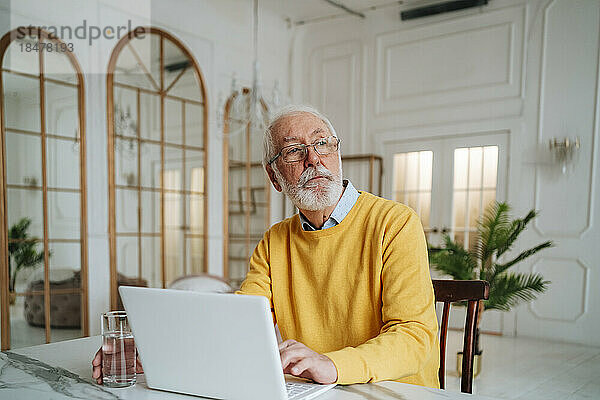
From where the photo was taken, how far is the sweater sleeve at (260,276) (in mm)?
1410

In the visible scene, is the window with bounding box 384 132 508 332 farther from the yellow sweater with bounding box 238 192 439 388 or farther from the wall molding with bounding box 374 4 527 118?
the yellow sweater with bounding box 238 192 439 388

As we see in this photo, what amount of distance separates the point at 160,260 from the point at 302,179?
3442 mm

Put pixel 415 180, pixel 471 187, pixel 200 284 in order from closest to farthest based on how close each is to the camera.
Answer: pixel 200 284, pixel 471 187, pixel 415 180

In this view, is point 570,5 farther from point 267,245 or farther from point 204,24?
point 267,245

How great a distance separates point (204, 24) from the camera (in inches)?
197

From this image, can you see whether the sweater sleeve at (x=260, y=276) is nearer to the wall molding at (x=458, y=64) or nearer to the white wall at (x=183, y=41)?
the white wall at (x=183, y=41)

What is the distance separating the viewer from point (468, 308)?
3.98 feet

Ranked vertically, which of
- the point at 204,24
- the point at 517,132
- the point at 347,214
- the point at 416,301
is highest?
the point at 204,24

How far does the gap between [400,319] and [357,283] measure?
19 centimetres

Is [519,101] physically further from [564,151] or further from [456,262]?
[456,262]

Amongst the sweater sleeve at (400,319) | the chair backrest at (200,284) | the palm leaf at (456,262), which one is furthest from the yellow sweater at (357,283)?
the chair backrest at (200,284)

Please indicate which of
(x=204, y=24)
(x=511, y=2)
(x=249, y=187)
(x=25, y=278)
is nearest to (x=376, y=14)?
(x=511, y=2)

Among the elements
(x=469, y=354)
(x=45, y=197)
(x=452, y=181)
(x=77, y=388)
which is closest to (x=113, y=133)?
(x=45, y=197)

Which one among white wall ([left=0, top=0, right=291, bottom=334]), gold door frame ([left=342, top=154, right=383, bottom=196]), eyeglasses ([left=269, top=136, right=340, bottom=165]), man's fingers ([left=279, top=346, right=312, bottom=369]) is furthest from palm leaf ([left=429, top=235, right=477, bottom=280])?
man's fingers ([left=279, top=346, right=312, bottom=369])
